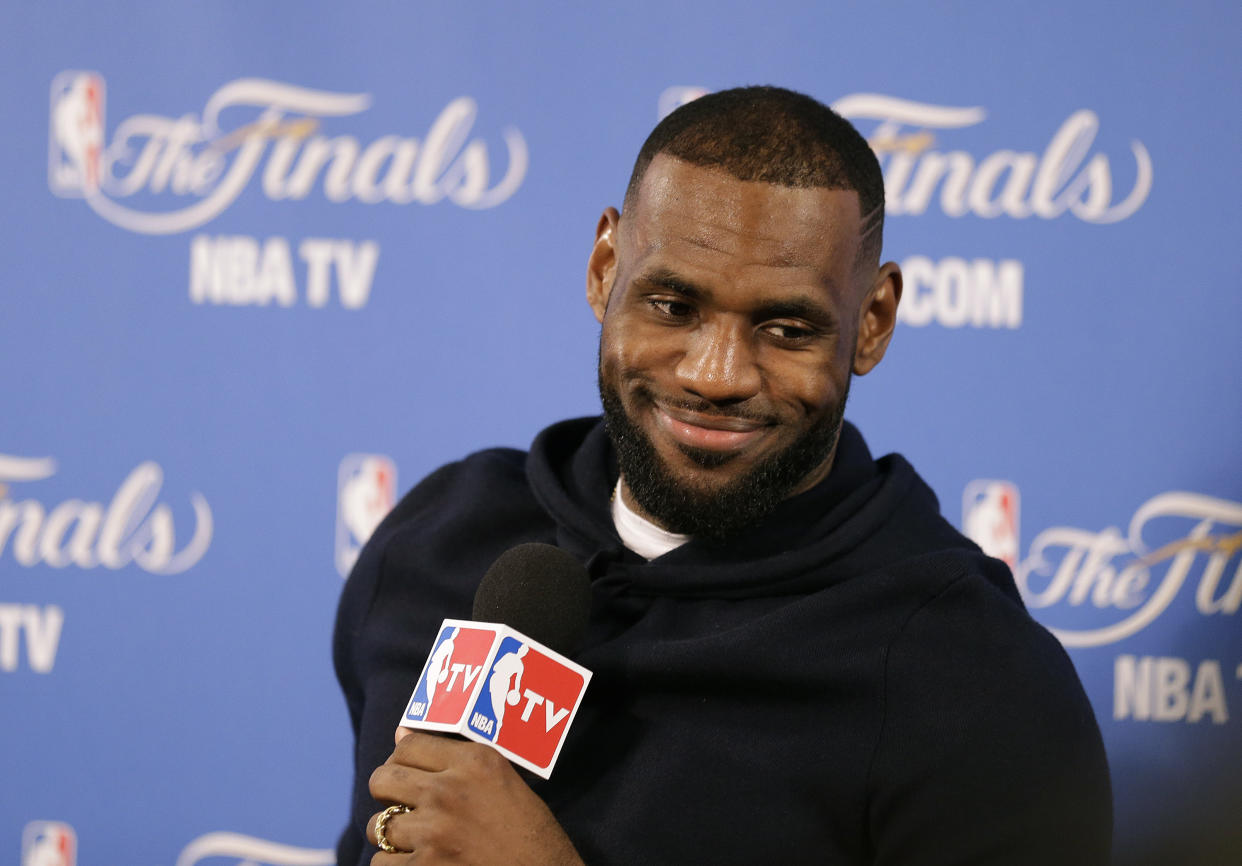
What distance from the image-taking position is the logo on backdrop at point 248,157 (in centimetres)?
Answer: 222

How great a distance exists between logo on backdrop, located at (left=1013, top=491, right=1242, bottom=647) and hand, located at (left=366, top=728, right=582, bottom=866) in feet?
4.50

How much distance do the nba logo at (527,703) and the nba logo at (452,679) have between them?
0.4 inches

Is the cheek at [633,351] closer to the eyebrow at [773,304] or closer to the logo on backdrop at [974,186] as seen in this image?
the eyebrow at [773,304]

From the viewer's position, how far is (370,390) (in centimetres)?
226

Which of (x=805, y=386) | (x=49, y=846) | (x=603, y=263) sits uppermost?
(x=603, y=263)

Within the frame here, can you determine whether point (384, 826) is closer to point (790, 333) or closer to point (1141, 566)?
point (790, 333)

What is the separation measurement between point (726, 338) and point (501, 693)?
41cm

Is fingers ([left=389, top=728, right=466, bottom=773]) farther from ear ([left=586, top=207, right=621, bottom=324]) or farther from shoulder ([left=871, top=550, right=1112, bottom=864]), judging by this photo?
ear ([left=586, top=207, right=621, bottom=324])

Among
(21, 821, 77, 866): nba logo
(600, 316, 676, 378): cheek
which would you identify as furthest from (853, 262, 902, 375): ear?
(21, 821, 77, 866): nba logo

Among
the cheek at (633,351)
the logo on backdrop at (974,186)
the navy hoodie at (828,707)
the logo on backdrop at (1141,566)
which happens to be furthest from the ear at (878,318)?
the logo on backdrop at (1141,566)

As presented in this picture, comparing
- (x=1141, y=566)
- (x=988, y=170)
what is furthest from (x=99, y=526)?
(x=1141, y=566)

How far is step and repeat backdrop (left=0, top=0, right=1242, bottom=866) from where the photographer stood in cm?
209

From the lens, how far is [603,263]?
140 centimetres

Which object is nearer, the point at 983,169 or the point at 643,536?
the point at 643,536
